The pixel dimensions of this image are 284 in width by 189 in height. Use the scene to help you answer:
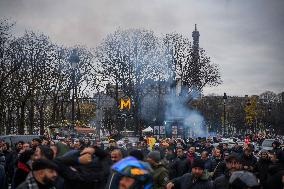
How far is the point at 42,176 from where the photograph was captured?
454 centimetres

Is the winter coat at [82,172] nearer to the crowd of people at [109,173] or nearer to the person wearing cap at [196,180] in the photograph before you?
the crowd of people at [109,173]

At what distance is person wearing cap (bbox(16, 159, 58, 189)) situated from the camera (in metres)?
4.51

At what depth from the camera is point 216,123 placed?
10488 centimetres

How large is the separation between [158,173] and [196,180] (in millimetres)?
Result: 767

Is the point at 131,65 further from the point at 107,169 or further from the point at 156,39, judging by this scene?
the point at 107,169

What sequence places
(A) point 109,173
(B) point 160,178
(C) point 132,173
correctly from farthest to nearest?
(B) point 160,178
(A) point 109,173
(C) point 132,173

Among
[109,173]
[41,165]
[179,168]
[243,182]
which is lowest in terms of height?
[179,168]

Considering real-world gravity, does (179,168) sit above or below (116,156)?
below

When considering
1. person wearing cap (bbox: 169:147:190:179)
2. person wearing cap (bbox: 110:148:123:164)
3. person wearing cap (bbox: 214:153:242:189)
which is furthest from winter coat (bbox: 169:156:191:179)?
person wearing cap (bbox: 110:148:123:164)

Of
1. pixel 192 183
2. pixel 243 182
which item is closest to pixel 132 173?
pixel 243 182

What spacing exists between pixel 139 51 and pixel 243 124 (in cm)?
6679

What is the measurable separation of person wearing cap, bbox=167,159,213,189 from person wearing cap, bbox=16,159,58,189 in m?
2.87

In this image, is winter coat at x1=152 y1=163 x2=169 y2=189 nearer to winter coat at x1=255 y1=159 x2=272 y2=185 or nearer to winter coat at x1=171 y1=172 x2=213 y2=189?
winter coat at x1=171 y1=172 x2=213 y2=189

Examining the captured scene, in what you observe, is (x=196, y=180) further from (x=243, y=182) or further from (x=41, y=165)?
(x=41, y=165)
